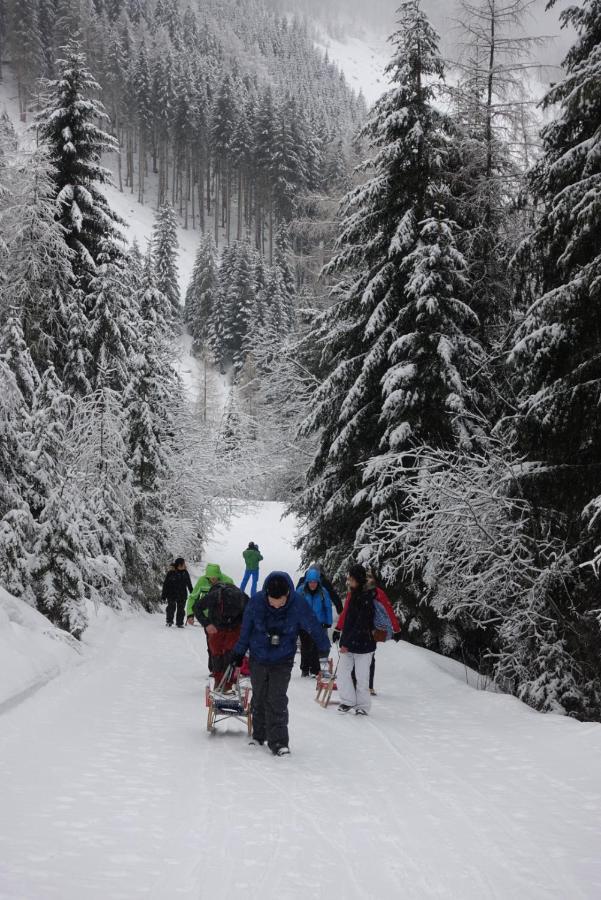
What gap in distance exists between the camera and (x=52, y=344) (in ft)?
59.9

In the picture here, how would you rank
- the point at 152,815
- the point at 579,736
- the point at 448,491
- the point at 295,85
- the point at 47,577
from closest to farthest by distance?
the point at 152,815 → the point at 579,736 → the point at 448,491 → the point at 47,577 → the point at 295,85

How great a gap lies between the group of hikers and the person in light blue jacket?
0.05ft

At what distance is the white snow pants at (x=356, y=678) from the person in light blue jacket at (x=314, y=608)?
2.33 metres

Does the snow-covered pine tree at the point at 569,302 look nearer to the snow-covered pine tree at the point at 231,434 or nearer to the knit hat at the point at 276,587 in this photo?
the knit hat at the point at 276,587

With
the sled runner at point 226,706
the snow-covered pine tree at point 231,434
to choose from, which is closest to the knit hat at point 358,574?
the sled runner at point 226,706

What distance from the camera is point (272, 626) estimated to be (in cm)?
752

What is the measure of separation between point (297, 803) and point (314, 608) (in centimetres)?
657

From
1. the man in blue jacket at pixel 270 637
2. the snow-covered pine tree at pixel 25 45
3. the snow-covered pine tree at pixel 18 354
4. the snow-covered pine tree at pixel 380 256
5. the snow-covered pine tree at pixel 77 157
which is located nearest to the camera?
the man in blue jacket at pixel 270 637

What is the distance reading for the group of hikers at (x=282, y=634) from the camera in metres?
7.45

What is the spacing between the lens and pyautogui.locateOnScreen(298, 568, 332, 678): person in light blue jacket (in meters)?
12.0

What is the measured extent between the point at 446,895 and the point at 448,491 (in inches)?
288

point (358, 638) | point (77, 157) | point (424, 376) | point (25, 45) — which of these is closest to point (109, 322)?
point (77, 157)

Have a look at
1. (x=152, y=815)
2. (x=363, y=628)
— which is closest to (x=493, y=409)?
(x=363, y=628)

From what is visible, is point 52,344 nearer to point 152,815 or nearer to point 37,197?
point 37,197
